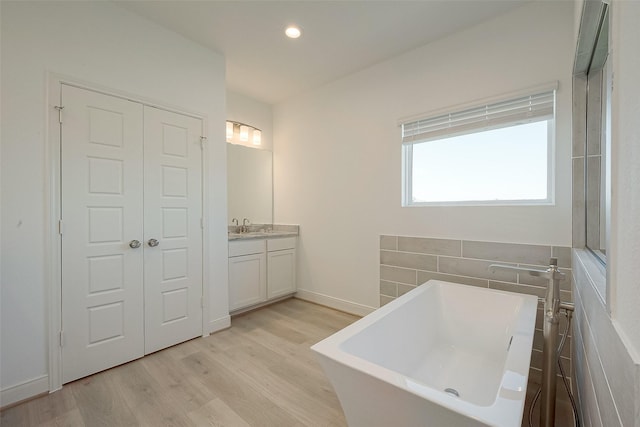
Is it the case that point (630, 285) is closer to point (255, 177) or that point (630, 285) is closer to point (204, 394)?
point (204, 394)

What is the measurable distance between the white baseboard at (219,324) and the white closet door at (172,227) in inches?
4.3

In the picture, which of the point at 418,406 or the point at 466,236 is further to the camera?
the point at 466,236

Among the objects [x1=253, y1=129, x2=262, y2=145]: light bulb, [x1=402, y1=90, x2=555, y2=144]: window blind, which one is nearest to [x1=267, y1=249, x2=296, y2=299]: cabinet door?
[x1=253, y1=129, x2=262, y2=145]: light bulb

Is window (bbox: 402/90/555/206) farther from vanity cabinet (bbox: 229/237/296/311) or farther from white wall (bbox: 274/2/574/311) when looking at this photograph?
vanity cabinet (bbox: 229/237/296/311)

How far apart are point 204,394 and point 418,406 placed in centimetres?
150

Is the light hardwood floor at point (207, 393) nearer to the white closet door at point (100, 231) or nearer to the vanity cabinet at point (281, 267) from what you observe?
the white closet door at point (100, 231)

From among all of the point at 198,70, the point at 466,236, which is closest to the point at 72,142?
the point at 198,70

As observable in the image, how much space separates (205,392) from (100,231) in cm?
138

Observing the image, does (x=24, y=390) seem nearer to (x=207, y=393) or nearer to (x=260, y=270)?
(x=207, y=393)

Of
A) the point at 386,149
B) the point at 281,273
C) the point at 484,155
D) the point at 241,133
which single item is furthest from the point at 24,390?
the point at 484,155

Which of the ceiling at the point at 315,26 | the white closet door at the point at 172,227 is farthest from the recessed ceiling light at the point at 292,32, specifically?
the white closet door at the point at 172,227

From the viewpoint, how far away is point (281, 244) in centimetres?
349

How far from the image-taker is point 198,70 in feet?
8.42

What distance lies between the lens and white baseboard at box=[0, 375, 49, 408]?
1.62m
